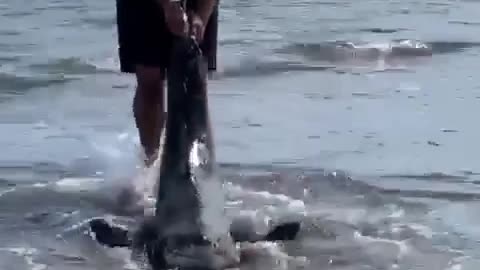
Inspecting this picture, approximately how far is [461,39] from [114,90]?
154 inches

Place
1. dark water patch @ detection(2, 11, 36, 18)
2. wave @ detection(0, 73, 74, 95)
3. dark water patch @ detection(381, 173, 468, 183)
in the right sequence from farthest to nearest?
dark water patch @ detection(2, 11, 36, 18) → wave @ detection(0, 73, 74, 95) → dark water patch @ detection(381, 173, 468, 183)

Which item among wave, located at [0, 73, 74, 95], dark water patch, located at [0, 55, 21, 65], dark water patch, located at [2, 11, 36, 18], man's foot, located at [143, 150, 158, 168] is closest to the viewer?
man's foot, located at [143, 150, 158, 168]

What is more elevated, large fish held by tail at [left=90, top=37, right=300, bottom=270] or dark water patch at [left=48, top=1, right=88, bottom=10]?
large fish held by tail at [left=90, top=37, right=300, bottom=270]

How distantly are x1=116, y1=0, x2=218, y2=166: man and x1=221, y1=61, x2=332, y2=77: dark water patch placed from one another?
13.4 feet

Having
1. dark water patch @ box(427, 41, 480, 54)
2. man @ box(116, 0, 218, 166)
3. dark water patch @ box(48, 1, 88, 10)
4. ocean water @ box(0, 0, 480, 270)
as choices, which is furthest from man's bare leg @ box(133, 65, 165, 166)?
dark water patch @ box(48, 1, 88, 10)

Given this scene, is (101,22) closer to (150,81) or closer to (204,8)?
(150,81)

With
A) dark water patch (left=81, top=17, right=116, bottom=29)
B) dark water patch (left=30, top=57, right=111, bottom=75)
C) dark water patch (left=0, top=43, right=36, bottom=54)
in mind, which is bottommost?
dark water patch (left=81, top=17, right=116, bottom=29)

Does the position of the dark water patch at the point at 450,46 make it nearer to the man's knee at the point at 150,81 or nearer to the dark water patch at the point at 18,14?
the dark water patch at the point at 18,14

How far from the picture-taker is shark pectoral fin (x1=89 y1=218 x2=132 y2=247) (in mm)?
5605

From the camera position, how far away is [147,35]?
6.26m

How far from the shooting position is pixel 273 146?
26.1 feet

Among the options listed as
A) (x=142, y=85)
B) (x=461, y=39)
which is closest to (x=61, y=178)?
(x=142, y=85)

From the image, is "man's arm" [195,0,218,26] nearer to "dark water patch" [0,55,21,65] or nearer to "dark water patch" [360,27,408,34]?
"dark water patch" [0,55,21,65]

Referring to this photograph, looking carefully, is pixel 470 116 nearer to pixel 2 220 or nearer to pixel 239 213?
pixel 239 213
